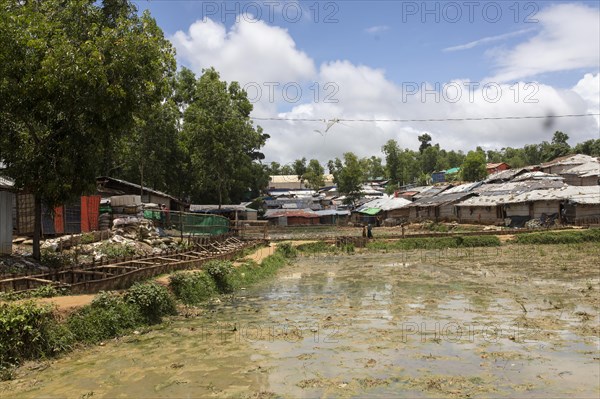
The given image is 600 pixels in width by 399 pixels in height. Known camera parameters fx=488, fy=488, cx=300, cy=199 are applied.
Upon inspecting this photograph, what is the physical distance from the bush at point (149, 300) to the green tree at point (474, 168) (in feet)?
228

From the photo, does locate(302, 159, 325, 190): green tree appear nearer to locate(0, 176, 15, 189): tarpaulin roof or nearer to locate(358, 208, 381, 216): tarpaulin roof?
locate(358, 208, 381, 216): tarpaulin roof

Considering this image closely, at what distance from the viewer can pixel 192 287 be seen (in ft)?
53.5

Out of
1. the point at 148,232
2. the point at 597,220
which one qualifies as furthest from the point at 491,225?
the point at 148,232

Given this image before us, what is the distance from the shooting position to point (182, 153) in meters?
46.6

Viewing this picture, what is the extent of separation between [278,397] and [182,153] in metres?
41.3

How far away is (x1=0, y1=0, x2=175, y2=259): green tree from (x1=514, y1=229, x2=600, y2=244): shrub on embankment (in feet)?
92.0

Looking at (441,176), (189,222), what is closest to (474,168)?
(441,176)

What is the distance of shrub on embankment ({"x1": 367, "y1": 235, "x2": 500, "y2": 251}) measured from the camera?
116ft

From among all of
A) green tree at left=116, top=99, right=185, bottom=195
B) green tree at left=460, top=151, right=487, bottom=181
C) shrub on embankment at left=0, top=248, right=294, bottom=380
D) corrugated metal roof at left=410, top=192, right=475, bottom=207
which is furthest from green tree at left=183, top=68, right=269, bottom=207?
green tree at left=460, top=151, right=487, bottom=181

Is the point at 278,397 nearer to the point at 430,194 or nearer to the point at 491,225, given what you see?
A: the point at 491,225

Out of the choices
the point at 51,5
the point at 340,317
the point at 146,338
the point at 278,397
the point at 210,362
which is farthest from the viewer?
the point at 51,5

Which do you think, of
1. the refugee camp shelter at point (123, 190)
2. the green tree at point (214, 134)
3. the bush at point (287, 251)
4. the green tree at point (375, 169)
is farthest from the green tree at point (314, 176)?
the bush at point (287, 251)

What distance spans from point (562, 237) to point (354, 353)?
29.1m

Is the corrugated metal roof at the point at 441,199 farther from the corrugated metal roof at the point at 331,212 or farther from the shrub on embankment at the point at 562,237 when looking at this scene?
the shrub on embankment at the point at 562,237
